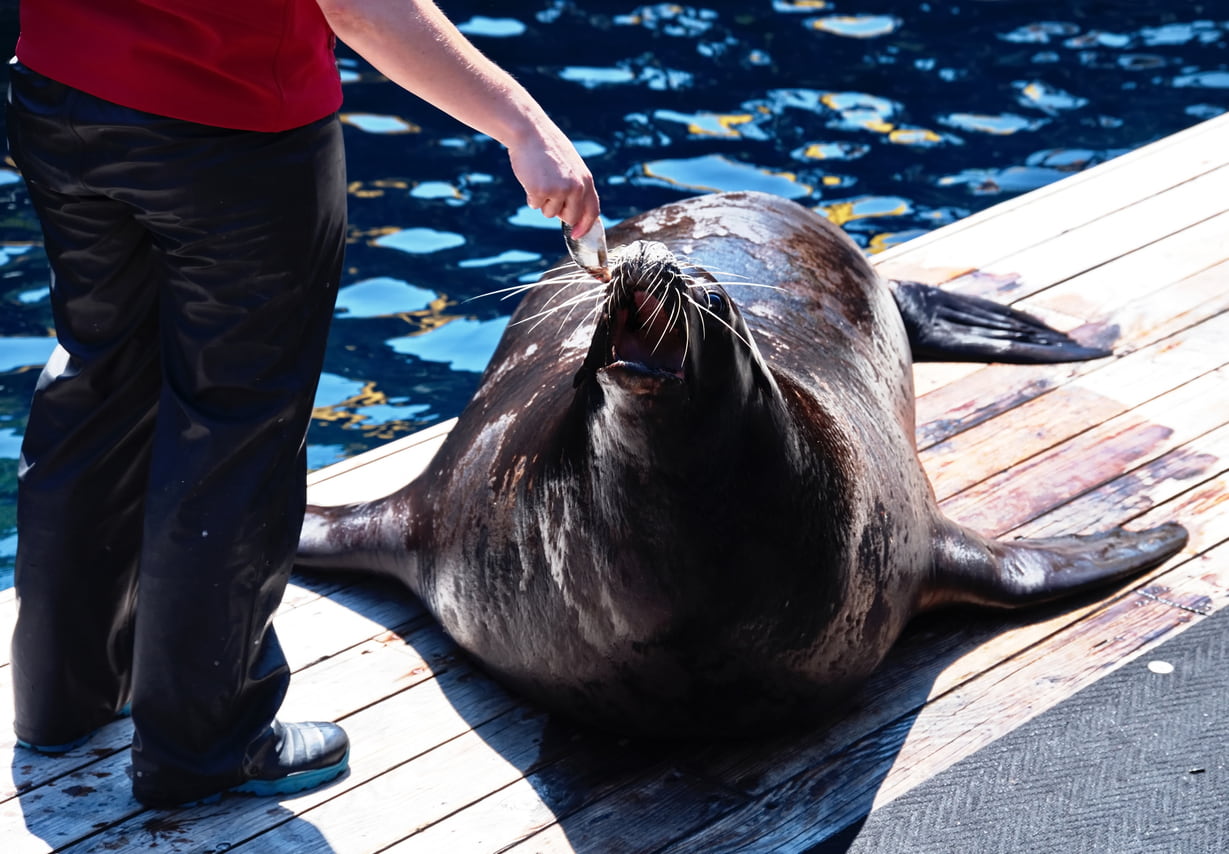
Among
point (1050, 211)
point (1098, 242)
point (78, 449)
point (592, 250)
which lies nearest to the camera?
point (592, 250)

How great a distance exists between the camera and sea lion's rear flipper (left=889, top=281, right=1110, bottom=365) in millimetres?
4652

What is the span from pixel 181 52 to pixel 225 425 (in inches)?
23.9

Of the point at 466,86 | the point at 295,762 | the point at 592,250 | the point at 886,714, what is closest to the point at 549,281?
the point at 592,250

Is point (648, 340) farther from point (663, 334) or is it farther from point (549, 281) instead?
point (549, 281)

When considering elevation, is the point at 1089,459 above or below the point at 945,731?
above

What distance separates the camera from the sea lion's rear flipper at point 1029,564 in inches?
127

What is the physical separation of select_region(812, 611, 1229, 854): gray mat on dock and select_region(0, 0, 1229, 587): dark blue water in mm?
3250

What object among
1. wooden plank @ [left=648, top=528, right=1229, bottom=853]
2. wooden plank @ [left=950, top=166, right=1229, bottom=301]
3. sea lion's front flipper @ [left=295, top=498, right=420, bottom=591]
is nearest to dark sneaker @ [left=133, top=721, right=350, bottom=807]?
sea lion's front flipper @ [left=295, top=498, right=420, bottom=591]

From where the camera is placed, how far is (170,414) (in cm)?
254

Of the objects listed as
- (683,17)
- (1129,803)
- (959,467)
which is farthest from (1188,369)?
(683,17)

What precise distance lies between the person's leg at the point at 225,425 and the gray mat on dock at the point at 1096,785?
109 cm

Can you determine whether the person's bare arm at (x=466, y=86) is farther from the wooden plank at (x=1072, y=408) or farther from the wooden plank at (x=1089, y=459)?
the wooden plank at (x=1072, y=408)

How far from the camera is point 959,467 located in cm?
404

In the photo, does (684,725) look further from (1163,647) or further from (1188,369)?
(1188,369)
